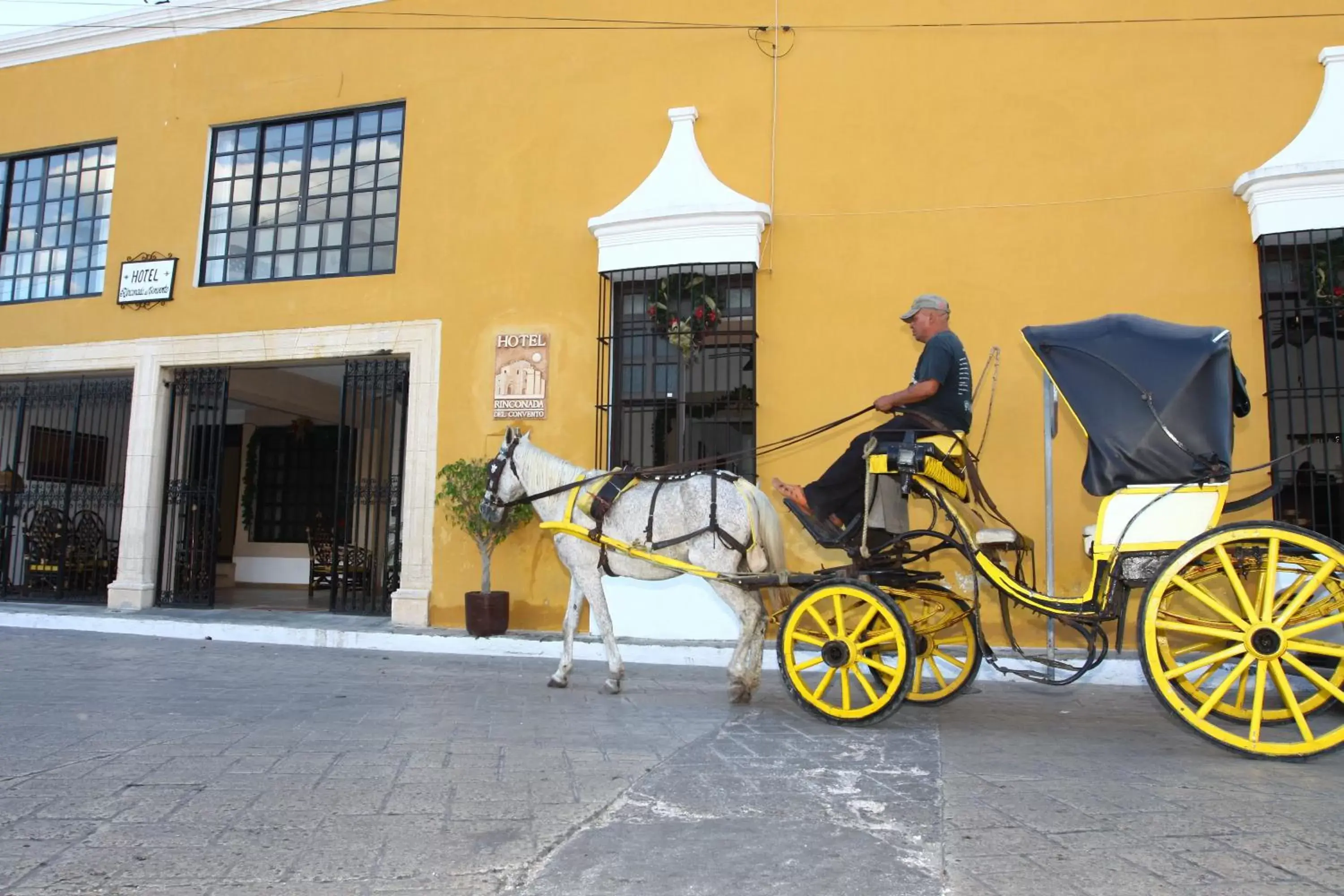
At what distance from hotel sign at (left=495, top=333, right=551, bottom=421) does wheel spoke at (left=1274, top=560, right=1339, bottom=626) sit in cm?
628

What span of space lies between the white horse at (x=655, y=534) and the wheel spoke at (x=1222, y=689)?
233cm

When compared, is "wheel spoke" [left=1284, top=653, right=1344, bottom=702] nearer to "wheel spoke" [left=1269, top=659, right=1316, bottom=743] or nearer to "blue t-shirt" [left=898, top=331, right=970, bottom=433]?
"wheel spoke" [left=1269, top=659, right=1316, bottom=743]

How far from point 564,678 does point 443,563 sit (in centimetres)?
308

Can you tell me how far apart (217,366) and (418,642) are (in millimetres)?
4271

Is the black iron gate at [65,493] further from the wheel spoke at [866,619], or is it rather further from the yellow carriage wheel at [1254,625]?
the yellow carriage wheel at [1254,625]

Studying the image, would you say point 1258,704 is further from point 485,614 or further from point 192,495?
point 192,495

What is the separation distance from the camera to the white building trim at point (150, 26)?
10.2m

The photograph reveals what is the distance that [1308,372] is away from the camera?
7.08 metres

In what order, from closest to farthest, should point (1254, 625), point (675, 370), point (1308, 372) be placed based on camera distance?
point (1254, 625) < point (1308, 372) < point (675, 370)

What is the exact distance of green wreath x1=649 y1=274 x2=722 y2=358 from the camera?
316 inches

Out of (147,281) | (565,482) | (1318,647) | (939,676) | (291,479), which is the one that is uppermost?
(147,281)


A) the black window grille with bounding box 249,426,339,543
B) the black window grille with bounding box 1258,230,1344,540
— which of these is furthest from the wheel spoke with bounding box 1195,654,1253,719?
the black window grille with bounding box 249,426,339,543

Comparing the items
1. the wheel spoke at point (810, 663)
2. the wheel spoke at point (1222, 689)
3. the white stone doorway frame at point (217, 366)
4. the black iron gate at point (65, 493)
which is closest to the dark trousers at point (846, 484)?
the wheel spoke at point (810, 663)

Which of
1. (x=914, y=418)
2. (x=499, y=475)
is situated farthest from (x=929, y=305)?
(x=499, y=475)
